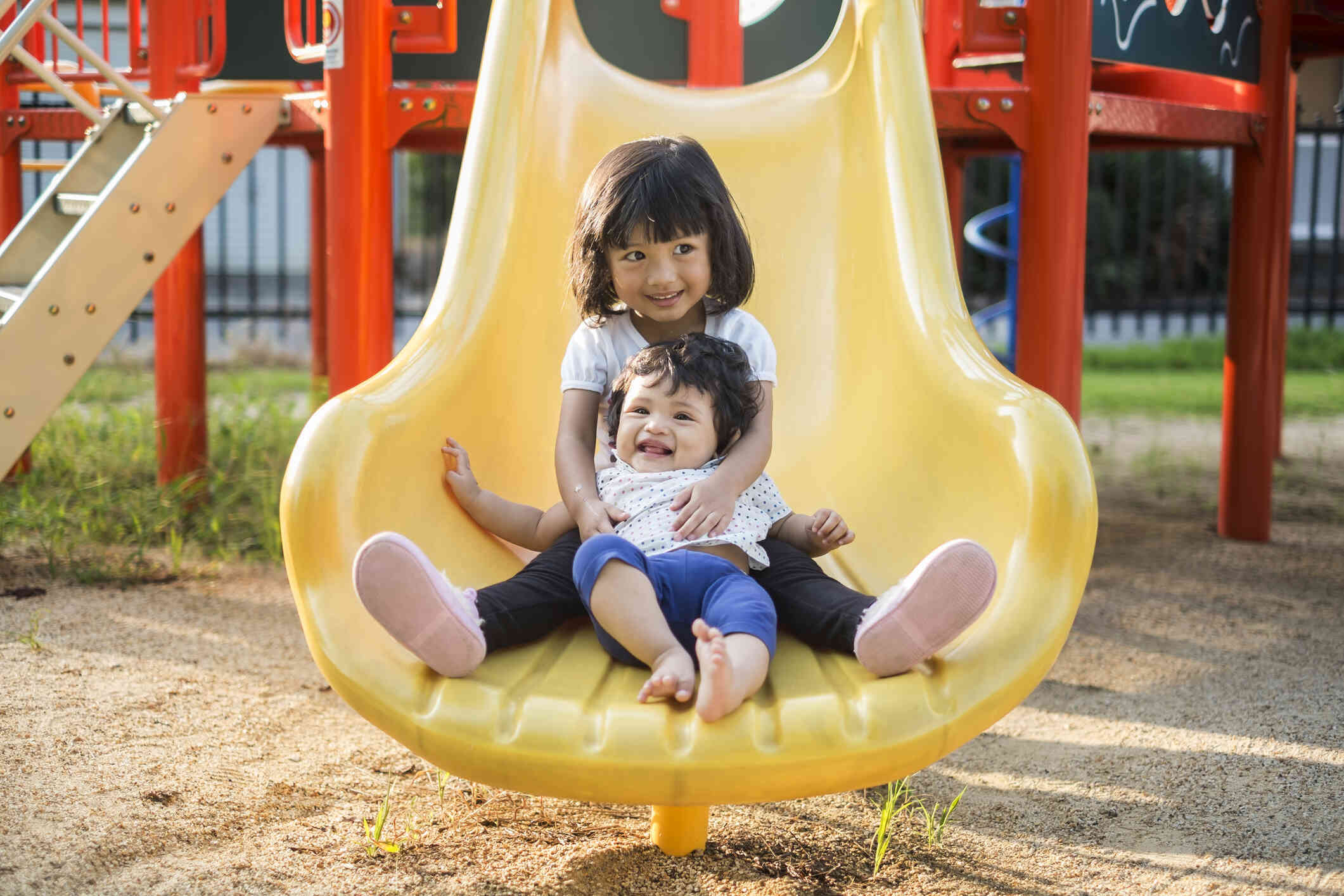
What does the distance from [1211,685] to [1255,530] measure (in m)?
1.53

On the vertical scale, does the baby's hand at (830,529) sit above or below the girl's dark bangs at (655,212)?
below

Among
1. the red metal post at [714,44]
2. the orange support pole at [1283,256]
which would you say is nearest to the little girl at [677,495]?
the red metal post at [714,44]

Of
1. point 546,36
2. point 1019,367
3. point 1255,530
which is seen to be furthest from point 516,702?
point 1255,530

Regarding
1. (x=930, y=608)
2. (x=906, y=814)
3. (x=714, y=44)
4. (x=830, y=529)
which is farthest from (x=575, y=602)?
(x=714, y=44)

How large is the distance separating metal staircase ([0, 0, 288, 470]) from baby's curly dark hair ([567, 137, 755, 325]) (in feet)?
4.95

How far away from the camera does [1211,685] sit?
2.80 meters

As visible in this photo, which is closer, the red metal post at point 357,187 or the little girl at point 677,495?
the little girl at point 677,495

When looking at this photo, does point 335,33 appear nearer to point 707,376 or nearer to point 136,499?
point 707,376

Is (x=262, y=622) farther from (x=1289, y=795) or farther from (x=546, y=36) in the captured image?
(x=1289, y=795)

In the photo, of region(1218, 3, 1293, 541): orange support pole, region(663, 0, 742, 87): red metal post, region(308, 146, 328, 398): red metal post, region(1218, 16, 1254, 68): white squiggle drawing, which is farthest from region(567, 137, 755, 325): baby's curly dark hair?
region(308, 146, 328, 398): red metal post

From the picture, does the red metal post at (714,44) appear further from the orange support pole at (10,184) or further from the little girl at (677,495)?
the orange support pole at (10,184)

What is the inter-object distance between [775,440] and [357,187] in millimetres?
1154

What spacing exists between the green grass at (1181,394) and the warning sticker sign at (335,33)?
→ 4.81 meters

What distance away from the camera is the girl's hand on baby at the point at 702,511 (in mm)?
1842
